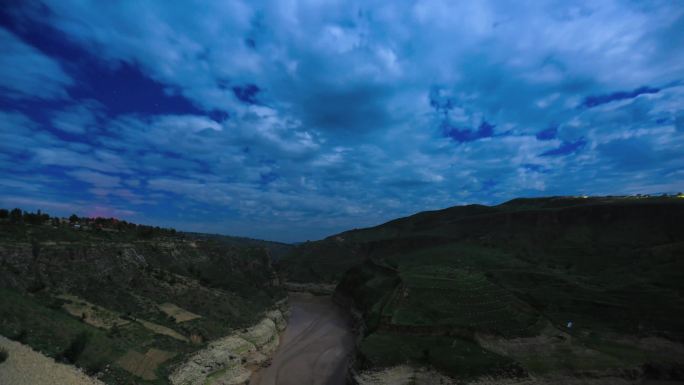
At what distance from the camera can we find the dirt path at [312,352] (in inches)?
1837

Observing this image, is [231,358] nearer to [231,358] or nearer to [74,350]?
→ [231,358]

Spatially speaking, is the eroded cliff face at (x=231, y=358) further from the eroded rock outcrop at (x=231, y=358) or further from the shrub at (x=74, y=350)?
the shrub at (x=74, y=350)

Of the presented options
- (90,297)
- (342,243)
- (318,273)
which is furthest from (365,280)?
(342,243)

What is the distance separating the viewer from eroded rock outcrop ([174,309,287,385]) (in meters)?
38.3

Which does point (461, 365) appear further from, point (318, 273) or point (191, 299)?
point (318, 273)

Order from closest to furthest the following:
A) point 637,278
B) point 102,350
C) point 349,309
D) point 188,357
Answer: point 102,350, point 188,357, point 637,278, point 349,309

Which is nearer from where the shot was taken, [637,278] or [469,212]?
[637,278]

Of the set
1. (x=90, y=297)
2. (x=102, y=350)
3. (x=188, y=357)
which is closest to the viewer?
(x=102, y=350)

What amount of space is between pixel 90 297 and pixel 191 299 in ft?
48.5

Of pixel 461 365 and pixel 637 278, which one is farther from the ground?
pixel 637 278

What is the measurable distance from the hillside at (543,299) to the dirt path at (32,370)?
29729mm

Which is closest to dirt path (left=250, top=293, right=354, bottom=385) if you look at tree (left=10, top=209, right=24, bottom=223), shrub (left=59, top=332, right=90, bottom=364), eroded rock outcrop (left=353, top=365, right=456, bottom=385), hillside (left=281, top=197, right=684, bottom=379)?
hillside (left=281, top=197, right=684, bottom=379)

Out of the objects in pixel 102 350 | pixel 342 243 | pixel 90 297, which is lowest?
pixel 102 350

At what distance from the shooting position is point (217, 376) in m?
41.6
